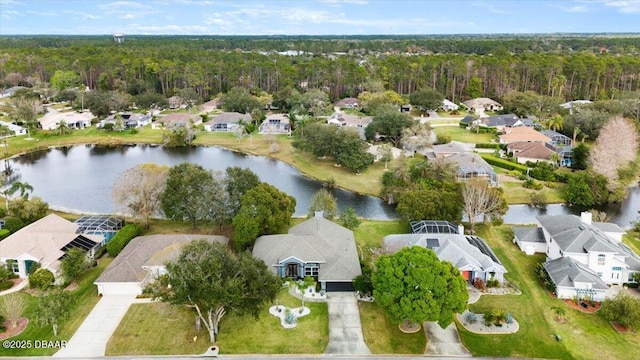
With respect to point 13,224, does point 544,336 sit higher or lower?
lower

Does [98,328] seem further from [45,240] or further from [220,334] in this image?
[45,240]

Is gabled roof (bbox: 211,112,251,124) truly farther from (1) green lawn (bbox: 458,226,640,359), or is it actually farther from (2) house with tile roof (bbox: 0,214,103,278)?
(1) green lawn (bbox: 458,226,640,359)

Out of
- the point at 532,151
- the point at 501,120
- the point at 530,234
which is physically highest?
the point at 501,120

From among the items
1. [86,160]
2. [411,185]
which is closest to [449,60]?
[411,185]

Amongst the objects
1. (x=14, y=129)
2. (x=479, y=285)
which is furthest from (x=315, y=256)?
(x=14, y=129)

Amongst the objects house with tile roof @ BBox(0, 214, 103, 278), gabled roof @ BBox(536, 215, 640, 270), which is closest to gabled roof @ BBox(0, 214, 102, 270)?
house with tile roof @ BBox(0, 214, 103, 278)

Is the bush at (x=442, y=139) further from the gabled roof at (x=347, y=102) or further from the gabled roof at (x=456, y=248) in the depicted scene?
the gabled roof at (x=456, y=248)
